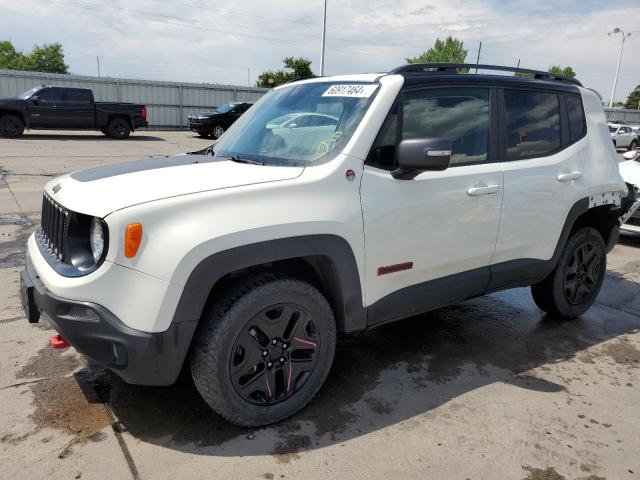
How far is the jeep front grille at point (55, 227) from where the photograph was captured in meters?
2.58

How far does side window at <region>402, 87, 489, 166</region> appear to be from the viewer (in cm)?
310

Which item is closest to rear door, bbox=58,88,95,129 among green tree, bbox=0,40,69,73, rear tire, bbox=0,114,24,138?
rear tire, bbox=0,114,24,138

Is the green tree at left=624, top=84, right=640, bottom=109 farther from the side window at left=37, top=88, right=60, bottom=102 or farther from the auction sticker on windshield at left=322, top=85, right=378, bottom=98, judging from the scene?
the auction sticker on windshield at left=322, top=85, right=378, bottom=98

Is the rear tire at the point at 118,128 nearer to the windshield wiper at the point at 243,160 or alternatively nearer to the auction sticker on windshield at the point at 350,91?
the windshield wiper at the point at 243,160

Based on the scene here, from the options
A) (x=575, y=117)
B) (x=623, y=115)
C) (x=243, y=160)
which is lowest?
(x=243, y=160)

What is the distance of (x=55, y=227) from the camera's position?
273 cm

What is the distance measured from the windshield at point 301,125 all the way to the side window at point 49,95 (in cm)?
1721

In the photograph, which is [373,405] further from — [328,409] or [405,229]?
[405,229]

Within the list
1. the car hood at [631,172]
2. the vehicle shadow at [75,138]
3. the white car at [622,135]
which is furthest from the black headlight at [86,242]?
the white car at [622,135]

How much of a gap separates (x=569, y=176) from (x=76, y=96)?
61.2 ft

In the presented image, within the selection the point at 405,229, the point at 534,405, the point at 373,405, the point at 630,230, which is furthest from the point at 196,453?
the point at 630,230

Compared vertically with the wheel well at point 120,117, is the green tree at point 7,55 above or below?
above

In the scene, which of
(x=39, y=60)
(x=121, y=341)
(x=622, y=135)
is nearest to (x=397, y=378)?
(x=121, y=341)

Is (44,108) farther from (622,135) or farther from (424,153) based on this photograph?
(622,135)
